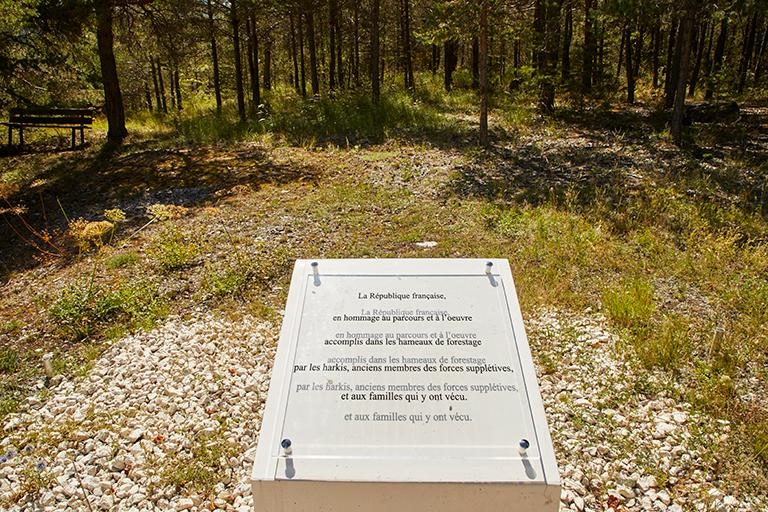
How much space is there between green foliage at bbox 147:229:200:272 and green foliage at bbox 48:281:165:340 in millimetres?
861

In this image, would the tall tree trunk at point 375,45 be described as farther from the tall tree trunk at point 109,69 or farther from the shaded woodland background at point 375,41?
the tall tree trunk at point 109,69

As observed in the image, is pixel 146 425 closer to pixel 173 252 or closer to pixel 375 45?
Answer: pixel 173 252

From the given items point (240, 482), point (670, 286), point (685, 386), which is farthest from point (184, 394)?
point (670, 286)

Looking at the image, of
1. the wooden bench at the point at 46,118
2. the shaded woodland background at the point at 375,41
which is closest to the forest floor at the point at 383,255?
the wooden bench at the point at 46,118

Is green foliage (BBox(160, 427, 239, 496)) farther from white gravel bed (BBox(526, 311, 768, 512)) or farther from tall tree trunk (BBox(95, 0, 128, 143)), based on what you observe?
tall tree trunk (BBox(95, 0, 128, 143))

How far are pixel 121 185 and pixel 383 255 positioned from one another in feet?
25.4

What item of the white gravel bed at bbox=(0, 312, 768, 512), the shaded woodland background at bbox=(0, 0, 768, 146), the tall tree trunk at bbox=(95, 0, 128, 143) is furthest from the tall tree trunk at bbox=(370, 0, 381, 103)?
the white gravel bed at bbox=(0, 312, 768, 512)

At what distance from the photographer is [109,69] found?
15461 mm

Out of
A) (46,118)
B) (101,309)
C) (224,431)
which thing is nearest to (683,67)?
(224,431)

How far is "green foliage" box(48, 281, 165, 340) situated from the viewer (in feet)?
20.1

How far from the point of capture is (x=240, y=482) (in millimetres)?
3953

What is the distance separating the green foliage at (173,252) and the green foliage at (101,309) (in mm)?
861

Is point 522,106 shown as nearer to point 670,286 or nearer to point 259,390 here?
point 670,286

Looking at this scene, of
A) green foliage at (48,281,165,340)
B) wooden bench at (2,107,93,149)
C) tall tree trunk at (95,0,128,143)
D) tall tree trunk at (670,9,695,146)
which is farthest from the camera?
wooden bench at (2,107,93,149)
